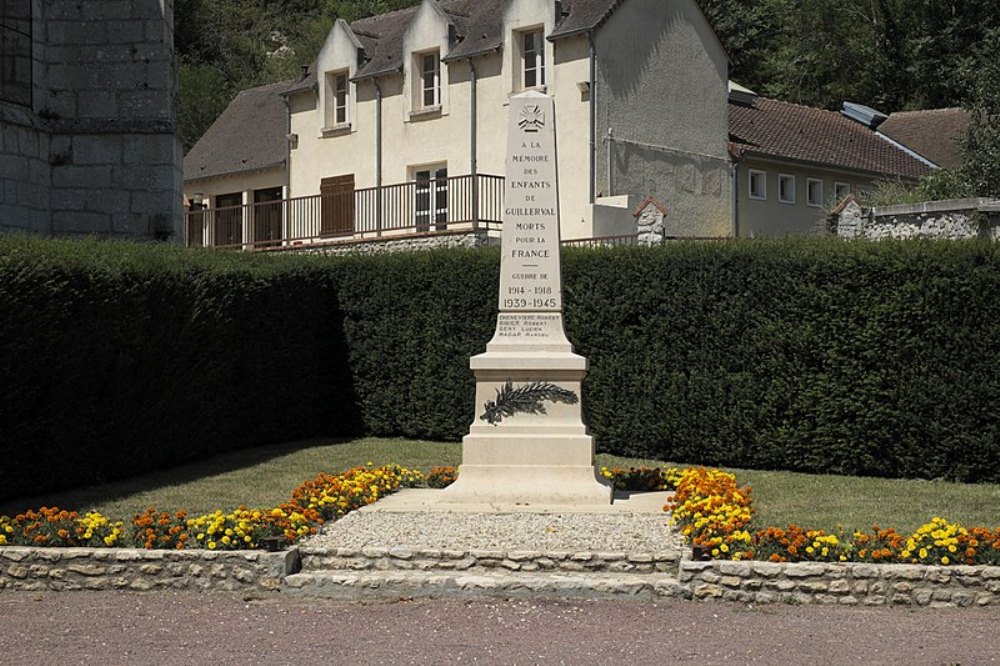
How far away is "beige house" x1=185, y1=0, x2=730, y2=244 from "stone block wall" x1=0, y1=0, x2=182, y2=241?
884cm

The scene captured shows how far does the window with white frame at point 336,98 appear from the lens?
3466 centimetres

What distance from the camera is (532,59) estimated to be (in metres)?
30.2

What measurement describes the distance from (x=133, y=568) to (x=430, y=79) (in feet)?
80.0

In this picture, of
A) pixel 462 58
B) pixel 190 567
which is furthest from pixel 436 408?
pixel 462 58

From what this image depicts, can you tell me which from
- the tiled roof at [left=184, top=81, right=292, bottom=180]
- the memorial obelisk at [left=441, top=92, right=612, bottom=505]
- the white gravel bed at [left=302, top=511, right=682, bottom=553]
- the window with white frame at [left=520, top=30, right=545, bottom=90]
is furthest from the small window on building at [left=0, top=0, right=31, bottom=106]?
the tiled roof at [left=184, top=81, right=292, bottom=180]

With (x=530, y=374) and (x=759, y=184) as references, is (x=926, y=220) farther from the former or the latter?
(x=759, y=184)

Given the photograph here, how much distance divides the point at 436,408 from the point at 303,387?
7.07ft

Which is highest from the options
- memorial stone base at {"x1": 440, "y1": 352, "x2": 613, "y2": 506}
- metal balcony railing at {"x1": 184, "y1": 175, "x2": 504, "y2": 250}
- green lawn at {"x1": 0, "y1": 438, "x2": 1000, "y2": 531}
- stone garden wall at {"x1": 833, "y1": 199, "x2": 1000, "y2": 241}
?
metal balcony railing at {"x1": 184, "y1": 175, "x2": 504, "y2": 250}

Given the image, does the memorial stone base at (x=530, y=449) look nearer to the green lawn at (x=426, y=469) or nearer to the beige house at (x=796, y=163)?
the green lawn at (x=426, y=469)

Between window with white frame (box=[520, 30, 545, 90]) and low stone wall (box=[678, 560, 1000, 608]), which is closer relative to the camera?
low stone wall (box=[678, 560, 1000, 608])

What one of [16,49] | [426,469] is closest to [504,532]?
[426,469]

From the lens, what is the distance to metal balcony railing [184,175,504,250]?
27.2 m

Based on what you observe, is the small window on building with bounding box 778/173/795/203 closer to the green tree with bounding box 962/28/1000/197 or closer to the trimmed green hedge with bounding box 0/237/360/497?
the green tree with bounding box 962/28/1000/197

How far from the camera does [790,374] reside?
1636cm
